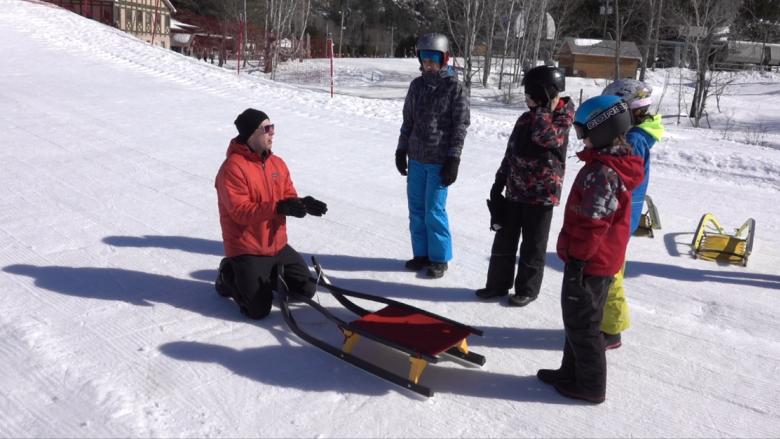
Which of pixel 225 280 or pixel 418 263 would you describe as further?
pixel 418 263

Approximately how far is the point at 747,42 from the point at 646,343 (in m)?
43.1

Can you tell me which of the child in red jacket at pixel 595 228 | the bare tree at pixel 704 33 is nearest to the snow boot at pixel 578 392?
the child in red jacket at pixel 595 228

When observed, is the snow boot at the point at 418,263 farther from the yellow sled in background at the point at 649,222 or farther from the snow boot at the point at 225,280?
the yellow sled in background at the point at 649,222

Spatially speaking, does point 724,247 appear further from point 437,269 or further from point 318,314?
point 318,314

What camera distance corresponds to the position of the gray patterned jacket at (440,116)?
15.0 ft

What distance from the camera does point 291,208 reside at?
391cm

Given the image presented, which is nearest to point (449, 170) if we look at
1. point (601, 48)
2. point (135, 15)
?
point (601, 48)

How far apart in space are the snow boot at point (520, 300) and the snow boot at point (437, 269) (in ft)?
2.10

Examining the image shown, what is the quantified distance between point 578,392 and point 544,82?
1842 mm

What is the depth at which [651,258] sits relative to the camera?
5.42 metres

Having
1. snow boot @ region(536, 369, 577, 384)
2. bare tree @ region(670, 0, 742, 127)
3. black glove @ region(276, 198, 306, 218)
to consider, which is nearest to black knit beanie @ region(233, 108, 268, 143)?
black glove @ region(276, 198, 306, 218)

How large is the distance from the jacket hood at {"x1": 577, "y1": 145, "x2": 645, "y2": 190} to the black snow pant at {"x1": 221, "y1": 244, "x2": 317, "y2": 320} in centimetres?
212

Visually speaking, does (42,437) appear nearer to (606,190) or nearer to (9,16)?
(606,190)

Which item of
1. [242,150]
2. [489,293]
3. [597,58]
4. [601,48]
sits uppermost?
[601,48]
